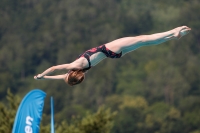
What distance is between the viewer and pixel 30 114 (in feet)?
75.5

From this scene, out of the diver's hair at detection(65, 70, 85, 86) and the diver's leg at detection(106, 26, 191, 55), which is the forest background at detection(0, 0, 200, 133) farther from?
the diver's hair at detection(65, 70, 85, 86)

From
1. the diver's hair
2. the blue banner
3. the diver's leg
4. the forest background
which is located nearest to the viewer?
the diver's hair

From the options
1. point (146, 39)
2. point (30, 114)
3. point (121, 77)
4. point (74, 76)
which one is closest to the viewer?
point (74, 76)

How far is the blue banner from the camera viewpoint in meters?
22.5

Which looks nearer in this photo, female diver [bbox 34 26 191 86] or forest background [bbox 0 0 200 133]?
female diver [bbox 34 26 191 86]

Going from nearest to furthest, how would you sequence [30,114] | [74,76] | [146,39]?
1. [74,76]
2. [146,39]
3. [30,114]

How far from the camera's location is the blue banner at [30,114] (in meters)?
22.5

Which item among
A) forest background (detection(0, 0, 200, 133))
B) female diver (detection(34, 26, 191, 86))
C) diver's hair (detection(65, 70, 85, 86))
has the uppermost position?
forest background (detection(0, 0, 200, 133))

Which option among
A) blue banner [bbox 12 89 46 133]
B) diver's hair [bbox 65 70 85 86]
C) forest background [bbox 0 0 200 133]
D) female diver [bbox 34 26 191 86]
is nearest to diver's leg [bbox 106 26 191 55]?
female diver [bbox 34 26 191 86]

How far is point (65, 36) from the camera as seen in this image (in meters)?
196

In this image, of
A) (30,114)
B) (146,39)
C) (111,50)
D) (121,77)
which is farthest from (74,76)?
(121,77)

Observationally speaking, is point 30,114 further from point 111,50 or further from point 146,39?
point 146,39

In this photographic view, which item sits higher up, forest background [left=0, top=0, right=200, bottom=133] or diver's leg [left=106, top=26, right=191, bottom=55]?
forest background [left=0, top=0, right=200, bottom=133]

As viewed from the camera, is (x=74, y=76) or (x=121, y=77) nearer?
(x=74, y=76)
